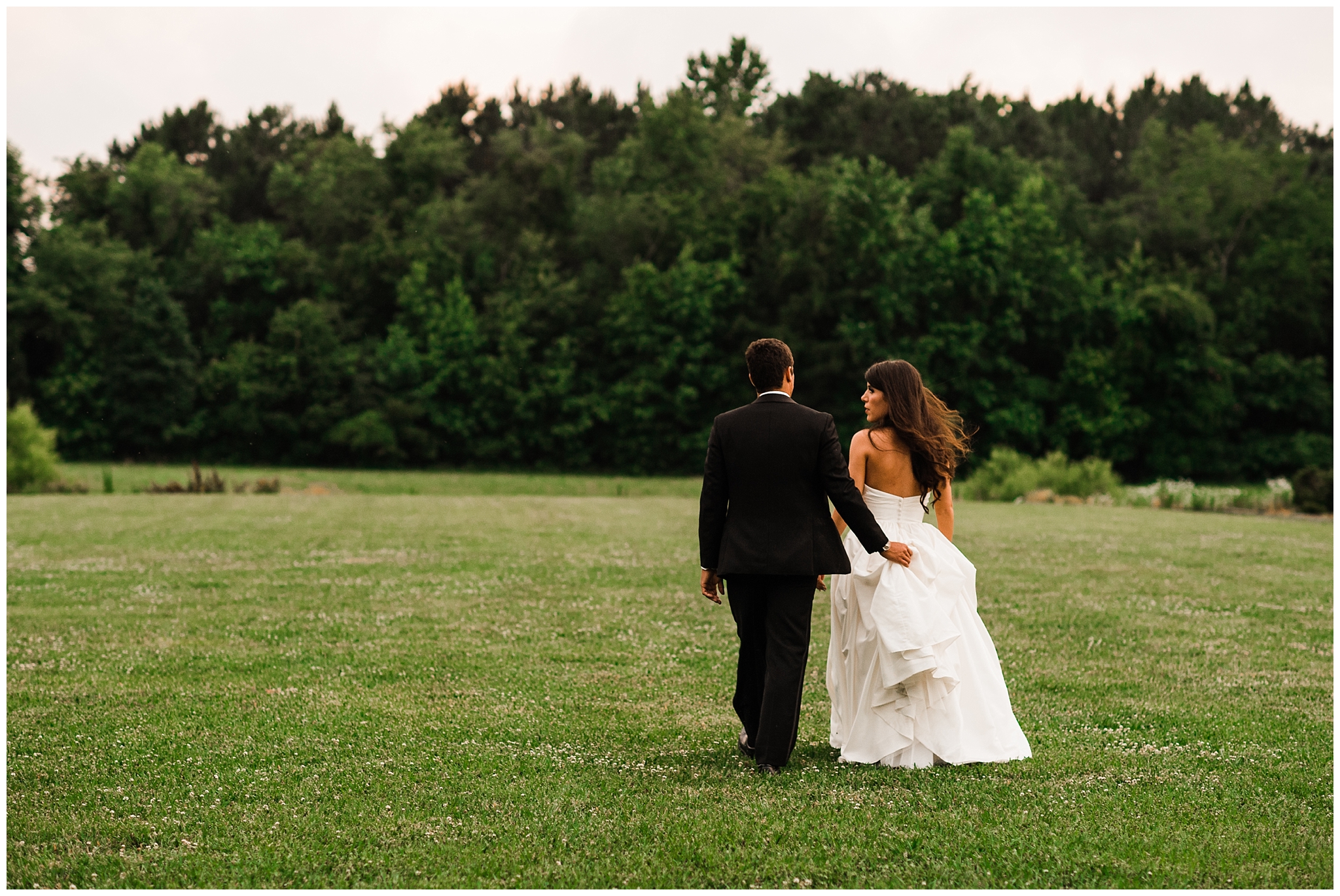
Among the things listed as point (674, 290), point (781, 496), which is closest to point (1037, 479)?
point (674, 290)

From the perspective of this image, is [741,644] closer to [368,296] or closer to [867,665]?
[867,665]

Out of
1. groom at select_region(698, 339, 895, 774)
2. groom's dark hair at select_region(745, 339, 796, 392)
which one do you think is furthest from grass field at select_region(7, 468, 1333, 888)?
groom's dark hair at select_region(745, 339, 796, 392)

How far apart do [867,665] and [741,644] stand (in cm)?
76

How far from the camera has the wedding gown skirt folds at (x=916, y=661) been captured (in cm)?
621

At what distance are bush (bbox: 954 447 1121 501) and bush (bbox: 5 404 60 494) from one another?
28.9m

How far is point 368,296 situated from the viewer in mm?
61438

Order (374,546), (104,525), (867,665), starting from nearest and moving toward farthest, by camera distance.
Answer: (867,665), (374,546), (104,525)

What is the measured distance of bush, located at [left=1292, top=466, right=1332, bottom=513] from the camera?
27156mm

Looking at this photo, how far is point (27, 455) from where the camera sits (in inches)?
1302

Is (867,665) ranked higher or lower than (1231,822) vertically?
higher

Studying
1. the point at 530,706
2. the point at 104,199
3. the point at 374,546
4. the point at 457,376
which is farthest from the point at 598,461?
the point at 530,706

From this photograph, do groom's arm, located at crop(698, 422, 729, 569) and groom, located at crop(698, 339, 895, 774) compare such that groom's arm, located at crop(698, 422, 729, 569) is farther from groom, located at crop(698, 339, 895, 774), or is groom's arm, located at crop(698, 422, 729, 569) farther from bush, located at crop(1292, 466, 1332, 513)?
bush, located at crop(1292, 466, 1332, 513)

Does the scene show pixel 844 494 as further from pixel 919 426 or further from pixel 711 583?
pixel 711 583

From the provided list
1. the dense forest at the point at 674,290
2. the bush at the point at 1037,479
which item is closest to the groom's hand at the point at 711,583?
the bush at the point at 1037,479
